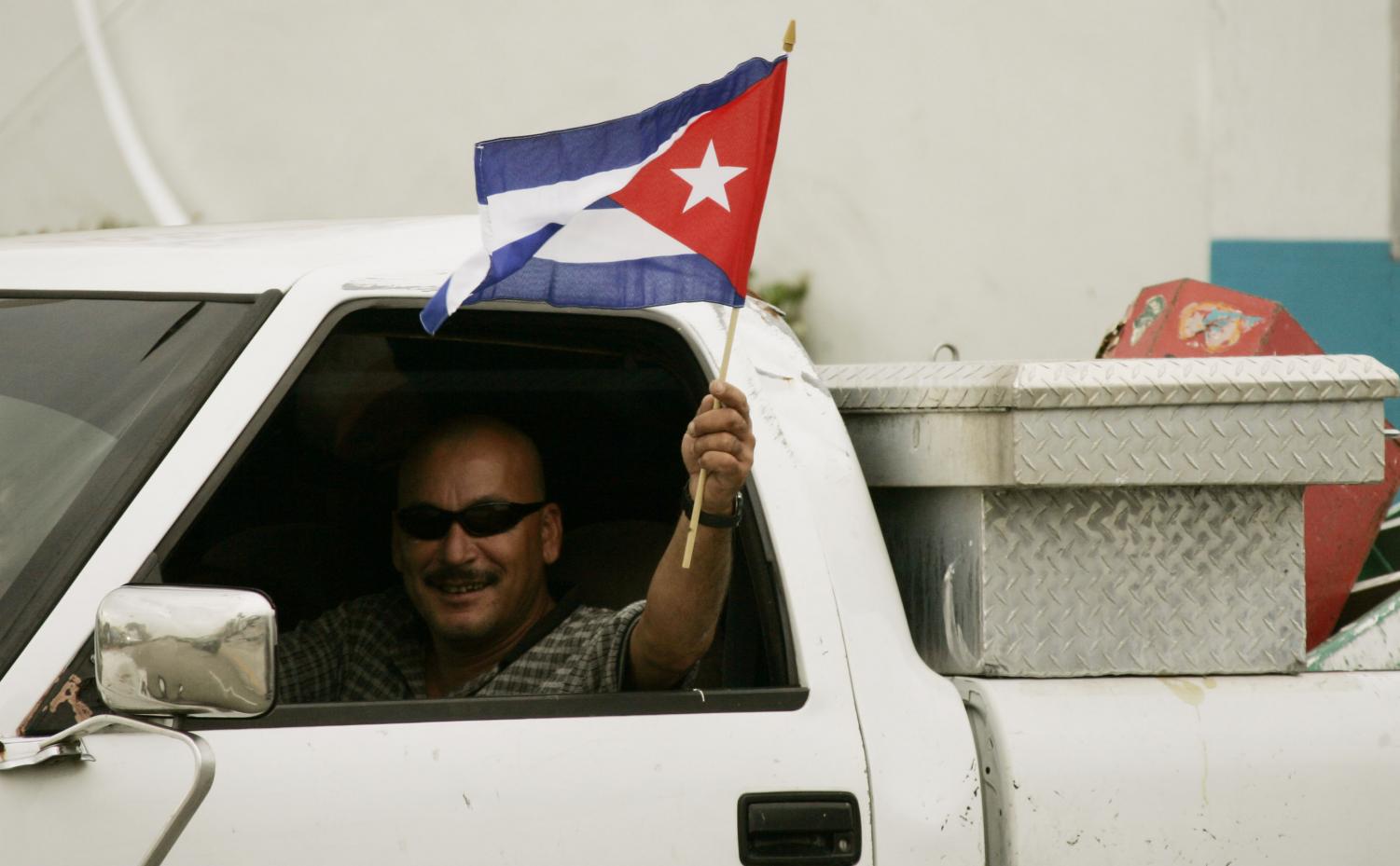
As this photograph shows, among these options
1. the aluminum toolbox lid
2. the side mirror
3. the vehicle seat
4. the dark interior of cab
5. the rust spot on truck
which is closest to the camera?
the side mirror

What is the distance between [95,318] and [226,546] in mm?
516

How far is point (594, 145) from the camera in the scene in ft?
6.46

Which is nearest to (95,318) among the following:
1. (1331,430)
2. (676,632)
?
(676,632)

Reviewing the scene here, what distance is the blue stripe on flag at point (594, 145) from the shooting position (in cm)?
194

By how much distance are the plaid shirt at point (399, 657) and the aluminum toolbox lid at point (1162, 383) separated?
623 millimetres

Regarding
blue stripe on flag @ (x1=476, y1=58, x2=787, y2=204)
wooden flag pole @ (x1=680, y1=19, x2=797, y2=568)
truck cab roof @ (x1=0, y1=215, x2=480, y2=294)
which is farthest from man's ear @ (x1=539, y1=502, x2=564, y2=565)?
blue stripe on flag @ (x1=476, y1=58, x2=787, y2=204)

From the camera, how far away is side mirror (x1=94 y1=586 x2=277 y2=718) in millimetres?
1525

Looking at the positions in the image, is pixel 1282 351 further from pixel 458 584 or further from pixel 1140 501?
pixel 458 584

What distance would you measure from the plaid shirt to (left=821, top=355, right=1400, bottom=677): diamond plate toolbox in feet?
1.73

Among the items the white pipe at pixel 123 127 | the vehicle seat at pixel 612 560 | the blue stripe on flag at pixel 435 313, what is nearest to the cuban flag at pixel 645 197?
the blue stripe on flag at pixel 435 313

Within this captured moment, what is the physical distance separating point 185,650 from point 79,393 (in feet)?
1.82

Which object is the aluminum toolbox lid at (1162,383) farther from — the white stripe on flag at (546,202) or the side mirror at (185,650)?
the side mirror at (185,650)

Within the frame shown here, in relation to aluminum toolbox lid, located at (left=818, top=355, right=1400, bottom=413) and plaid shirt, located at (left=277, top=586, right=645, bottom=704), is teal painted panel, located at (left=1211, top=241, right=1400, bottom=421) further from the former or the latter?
plaid shirt, located at (left=277, top=586, right=645, bottom=704)

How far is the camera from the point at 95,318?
198cm
